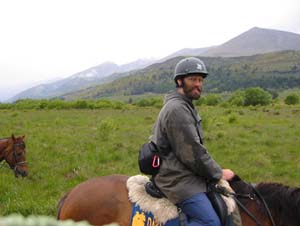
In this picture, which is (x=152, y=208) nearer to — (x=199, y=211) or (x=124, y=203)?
(x=124, y=203)

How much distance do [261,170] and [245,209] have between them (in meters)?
8.09

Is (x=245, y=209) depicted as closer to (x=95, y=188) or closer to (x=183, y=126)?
(x=183, y=126)

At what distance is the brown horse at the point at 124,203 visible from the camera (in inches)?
184

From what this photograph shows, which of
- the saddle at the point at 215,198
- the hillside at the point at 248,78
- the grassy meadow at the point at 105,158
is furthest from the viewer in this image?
the hillside at the point at 248,78

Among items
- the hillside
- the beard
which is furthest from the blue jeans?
the hillside

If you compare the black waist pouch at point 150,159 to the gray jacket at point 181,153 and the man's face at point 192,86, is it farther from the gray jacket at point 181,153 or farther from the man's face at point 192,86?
the man's face at point 192,86

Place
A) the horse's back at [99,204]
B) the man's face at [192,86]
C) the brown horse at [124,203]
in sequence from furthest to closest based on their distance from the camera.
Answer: the horse's back at [99,204] → the brown horse at [124,203] → the man's face at [192,86]

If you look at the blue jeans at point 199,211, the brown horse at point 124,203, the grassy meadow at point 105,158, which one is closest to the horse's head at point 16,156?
the grassy meadow at point 105,158

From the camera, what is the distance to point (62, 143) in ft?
53.4

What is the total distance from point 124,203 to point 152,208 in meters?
0.45

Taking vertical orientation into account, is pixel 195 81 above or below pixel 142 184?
above

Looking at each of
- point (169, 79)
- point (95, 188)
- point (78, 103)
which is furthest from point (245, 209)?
point (169, 79)

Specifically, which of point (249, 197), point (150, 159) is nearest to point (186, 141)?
point (150, 159)

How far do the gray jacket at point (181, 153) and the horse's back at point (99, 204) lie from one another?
586mm
